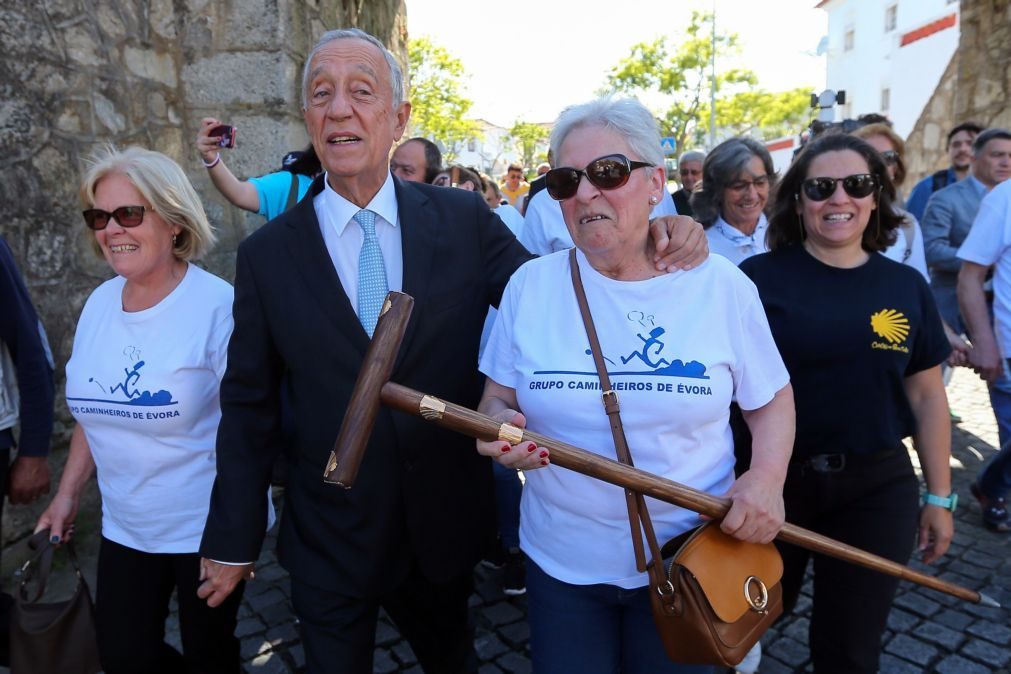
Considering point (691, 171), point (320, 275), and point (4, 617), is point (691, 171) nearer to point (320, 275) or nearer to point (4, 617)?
point (320, 275)

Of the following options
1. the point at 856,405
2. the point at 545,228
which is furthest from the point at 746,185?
the point at 856,405

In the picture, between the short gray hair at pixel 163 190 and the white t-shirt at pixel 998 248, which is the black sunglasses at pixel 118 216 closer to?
the short gray hair at pixel 163 190

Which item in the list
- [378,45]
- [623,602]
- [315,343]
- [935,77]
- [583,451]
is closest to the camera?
[583,451]

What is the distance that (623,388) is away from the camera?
1.70m

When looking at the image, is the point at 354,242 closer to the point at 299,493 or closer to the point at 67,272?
the point at 299,493

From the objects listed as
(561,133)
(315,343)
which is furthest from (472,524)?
(561,133)

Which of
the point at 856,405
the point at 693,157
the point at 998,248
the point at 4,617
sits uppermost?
the point at 693,157

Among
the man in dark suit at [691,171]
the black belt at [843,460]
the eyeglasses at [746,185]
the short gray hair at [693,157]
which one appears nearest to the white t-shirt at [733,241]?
the eyeglasses at [746,185]

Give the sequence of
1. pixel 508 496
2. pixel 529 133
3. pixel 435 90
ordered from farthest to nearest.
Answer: pixel 529 133 → pixel 435 90 → pixel 508 496

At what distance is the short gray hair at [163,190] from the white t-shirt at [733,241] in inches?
90.6

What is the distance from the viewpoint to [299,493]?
2104 millimetres

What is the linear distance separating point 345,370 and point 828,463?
1.47 m

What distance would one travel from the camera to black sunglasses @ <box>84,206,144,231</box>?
2.28m

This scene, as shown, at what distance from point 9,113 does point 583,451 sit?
3.36 m
